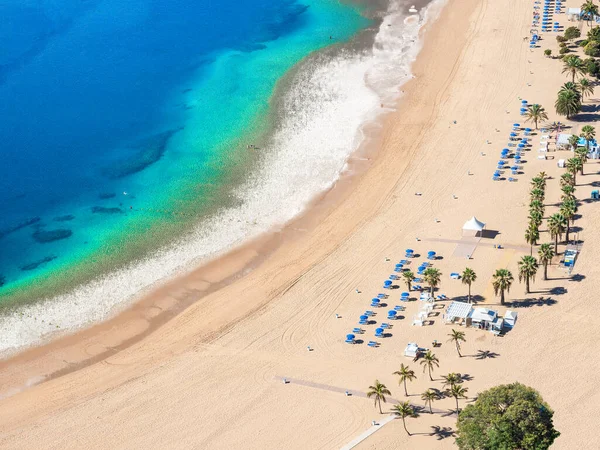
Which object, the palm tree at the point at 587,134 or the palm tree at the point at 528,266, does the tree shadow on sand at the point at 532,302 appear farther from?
the palm tree at the point at 587,134

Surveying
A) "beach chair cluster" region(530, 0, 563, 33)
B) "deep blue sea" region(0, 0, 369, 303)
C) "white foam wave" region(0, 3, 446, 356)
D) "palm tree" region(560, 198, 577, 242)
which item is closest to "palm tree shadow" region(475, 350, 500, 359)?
"palm tree" region(560, 198, 577, 242)

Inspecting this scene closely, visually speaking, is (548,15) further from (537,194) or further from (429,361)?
(429,361)

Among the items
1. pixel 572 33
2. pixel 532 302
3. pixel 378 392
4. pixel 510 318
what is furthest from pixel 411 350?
pixel 572 33

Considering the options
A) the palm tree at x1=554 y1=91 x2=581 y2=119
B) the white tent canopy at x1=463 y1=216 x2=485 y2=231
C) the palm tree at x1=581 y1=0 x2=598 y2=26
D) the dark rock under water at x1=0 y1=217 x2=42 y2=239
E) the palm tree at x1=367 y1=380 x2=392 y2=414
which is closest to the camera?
the palm tree at x1=367 y1=380 x2=392 y2=414

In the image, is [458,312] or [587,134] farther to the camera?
[587,134]

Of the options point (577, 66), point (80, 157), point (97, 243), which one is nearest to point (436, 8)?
point (577, 66)

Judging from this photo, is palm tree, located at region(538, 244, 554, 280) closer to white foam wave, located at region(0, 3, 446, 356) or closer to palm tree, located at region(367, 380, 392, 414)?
palm tree, located at region(367, 380, 392, 414)

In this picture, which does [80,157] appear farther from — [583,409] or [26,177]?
[583,409]
